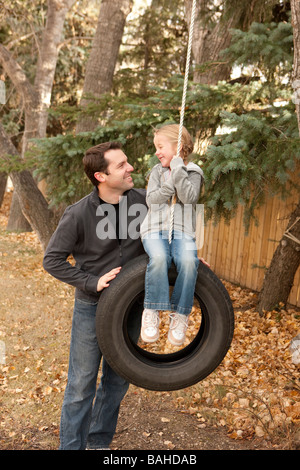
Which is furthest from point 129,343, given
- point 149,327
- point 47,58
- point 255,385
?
point 47,58

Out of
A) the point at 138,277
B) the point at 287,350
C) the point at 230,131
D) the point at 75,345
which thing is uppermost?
the point at 230,131

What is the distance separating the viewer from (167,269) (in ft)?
8.27

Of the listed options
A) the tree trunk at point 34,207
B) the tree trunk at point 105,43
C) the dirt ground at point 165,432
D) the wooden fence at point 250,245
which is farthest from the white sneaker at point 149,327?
the tree trunk at point 105,43

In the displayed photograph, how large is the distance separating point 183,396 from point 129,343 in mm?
2389

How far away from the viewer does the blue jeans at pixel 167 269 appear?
248cm

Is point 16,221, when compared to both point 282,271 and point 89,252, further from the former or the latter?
point 89,252

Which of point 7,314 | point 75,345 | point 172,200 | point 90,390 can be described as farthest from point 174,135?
point 7,314

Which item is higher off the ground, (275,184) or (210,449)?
(275,184)

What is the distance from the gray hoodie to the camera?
2527mm

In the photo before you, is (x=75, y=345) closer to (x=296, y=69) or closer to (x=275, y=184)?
(x=296, y=69)

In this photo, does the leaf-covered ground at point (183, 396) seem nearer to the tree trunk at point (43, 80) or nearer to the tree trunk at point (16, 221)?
the tree trunk at point (43, 80)

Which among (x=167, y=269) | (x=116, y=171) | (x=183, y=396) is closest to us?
(x=167, y=269)

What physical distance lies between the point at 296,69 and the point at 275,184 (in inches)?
91.2

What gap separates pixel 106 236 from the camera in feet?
9.82
